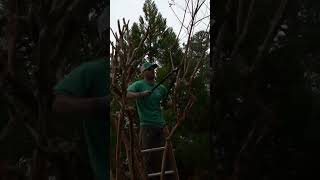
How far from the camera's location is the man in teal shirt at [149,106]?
8.38ft

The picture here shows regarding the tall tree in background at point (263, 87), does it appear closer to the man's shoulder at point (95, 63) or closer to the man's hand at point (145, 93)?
the man's shoulder at point (95, 63)

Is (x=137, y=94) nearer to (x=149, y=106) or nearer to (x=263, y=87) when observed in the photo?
(x=149, y=106)

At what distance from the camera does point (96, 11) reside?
1.24 meters

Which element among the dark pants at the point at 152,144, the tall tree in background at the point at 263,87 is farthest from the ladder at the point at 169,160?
the tall tree in background at the point at 263,87

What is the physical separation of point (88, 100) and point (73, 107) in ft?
0.15

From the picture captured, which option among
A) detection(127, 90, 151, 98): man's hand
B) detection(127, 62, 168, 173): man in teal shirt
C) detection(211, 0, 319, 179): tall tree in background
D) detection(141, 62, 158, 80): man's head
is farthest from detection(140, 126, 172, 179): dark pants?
detection(211, 0, 319, 179): tall tree in background

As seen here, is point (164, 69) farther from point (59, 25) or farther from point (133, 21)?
point (59, 25)

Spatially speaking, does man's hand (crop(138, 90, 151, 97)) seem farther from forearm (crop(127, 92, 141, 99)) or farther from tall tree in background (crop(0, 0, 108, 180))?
tall tree in background (crop(0, 0, 108, 180))

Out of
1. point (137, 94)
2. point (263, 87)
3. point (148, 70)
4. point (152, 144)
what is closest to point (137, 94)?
point (137, 94)

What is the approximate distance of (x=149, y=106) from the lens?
2545 millimetres

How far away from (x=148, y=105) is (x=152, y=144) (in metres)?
0.28

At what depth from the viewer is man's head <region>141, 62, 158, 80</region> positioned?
2609mm

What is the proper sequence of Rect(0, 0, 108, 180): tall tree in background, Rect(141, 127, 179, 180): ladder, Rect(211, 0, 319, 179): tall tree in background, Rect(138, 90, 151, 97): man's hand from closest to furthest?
Rect(0, 0, 108, 180): tall tree in background < Rect(211, 0, 319, 179): tall tree in background < Rect(138, 90, 151, 97): man's hand < Rect(141, 127, 179, 180): ladder

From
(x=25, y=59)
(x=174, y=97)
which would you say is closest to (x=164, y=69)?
(x=174, y=97)
